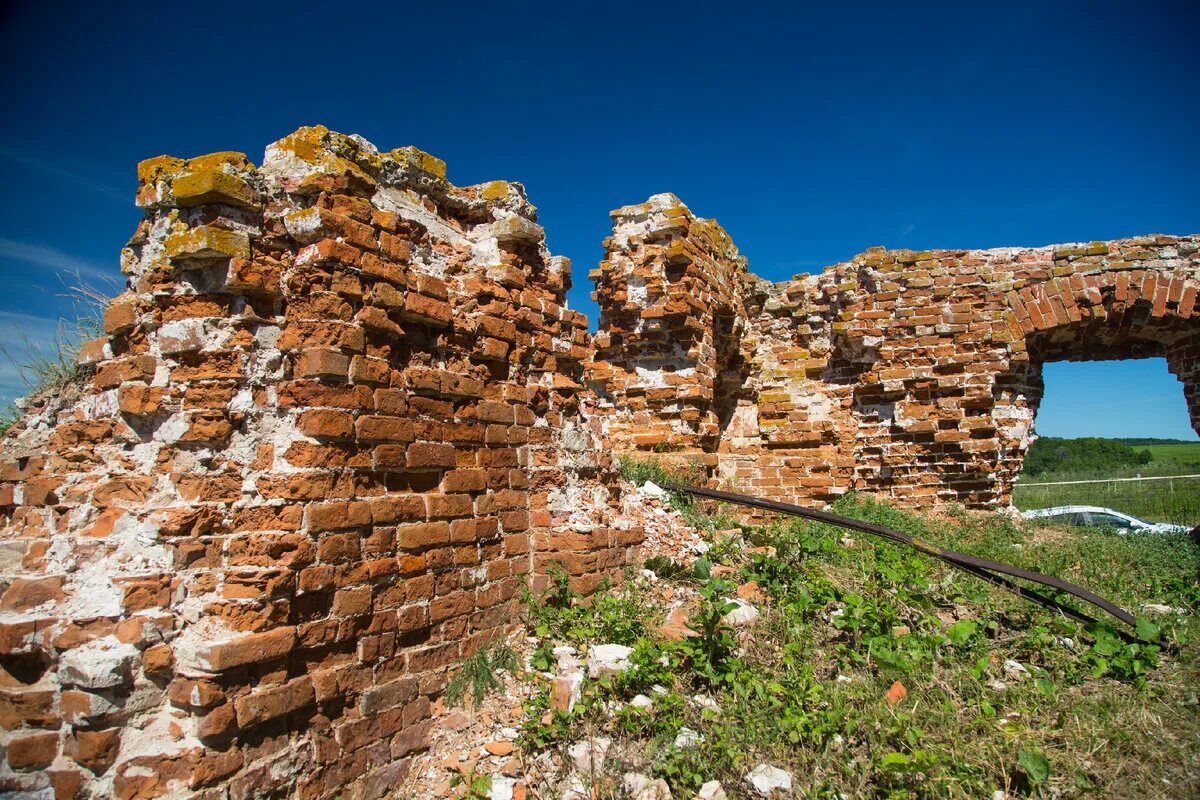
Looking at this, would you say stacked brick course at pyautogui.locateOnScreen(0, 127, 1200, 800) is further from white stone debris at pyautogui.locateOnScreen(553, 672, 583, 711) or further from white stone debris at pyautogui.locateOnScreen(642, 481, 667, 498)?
white stone debris at pyautogui.locateOnScreen(642, 481, 667, 498)

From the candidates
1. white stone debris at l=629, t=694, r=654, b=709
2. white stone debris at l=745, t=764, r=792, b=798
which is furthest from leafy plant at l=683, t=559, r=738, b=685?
white stone debris at l=745, t=764, r=792, b=798

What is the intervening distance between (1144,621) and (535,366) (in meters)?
3.54

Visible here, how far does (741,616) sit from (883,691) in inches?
31.5

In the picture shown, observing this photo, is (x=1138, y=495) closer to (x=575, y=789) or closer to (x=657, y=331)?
(x=657, y=331)

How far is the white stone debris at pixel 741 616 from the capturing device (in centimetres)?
363

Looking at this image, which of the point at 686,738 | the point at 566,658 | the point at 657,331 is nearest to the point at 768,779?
the point at 686,738

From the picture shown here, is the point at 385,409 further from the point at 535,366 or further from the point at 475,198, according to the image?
the point at 475,198

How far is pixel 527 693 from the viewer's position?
Result: 313 cm

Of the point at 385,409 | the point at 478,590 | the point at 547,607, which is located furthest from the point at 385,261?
the point at 547,607

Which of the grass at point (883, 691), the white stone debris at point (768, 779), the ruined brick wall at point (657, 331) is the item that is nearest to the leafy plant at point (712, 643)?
the grass at point (883, 691)

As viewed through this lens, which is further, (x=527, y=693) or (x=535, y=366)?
(x=535, y=366)

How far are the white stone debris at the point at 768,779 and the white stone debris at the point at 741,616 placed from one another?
3.22 feet

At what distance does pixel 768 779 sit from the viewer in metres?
2.57

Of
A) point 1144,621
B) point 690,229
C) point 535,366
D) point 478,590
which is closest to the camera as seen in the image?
point 478,590
